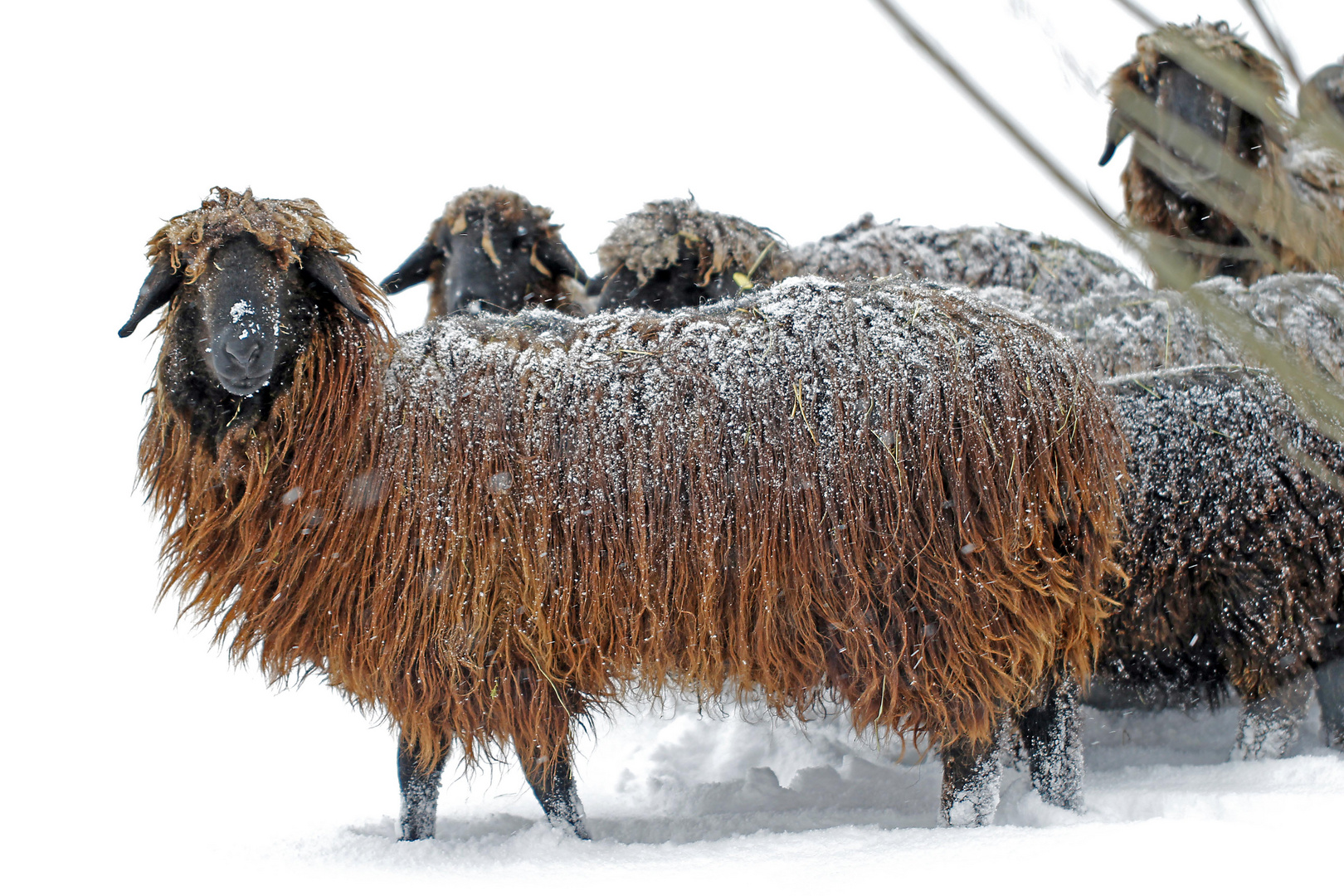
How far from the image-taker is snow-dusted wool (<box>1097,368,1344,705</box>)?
3.00 m

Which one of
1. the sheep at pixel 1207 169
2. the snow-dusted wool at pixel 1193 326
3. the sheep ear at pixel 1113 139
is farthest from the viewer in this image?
the sheep ear at pixel 1113 139

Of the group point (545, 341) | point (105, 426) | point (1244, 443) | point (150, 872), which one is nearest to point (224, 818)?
point (150, 872)

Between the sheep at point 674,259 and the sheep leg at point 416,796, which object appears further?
the sheep at point 674,259

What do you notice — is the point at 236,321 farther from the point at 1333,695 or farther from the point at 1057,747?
the point at 1333,695

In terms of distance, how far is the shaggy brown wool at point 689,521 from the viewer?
2.54m

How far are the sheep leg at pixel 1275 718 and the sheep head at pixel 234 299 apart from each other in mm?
3104

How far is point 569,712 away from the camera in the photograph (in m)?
2.71

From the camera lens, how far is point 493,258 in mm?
4375

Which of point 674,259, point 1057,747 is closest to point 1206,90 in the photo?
point 674,259

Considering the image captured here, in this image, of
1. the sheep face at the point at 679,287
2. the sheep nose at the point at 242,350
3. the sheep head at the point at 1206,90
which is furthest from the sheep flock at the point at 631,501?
the sheep head at the point at 1206,90

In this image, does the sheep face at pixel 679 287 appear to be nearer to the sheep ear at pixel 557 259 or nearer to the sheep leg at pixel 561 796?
the sheep ear at pixel 557 259

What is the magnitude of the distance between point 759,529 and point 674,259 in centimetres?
163

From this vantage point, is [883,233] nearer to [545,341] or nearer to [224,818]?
[545,341]

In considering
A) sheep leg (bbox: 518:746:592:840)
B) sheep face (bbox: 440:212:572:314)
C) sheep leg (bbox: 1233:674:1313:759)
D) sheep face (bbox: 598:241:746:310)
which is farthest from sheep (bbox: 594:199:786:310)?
sheep leg (bbox: 1233:674:1313:759)
